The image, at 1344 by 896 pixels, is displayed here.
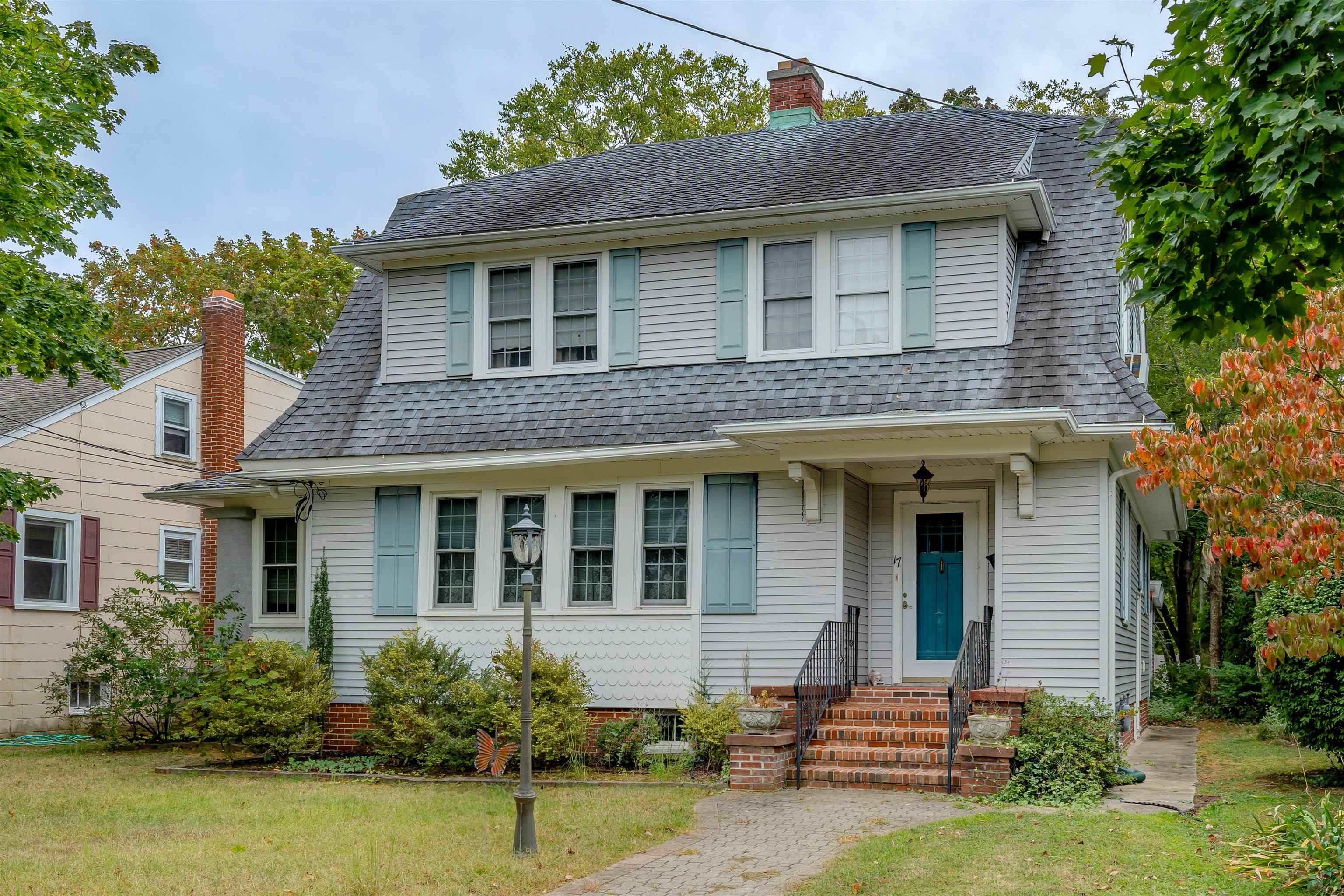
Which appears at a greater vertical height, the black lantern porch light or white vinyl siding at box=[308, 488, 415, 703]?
the black lantern porch light

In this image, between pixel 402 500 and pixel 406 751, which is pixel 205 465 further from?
pixel 406 751

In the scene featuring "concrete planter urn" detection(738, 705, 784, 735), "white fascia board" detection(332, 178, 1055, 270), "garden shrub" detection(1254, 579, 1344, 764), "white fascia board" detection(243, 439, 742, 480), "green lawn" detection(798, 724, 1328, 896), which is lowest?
"green lawn" detection(798, 724, 1328, 896)

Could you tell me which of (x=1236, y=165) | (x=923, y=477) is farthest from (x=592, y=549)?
(x=1236, y=165)

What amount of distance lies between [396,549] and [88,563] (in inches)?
293

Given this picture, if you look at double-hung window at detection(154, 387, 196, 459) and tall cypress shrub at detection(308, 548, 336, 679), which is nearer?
tall cypress shrub at detection(308, 548, 336, 679)

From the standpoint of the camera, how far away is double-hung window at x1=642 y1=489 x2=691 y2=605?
552 inches

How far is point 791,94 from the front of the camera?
60.0ft

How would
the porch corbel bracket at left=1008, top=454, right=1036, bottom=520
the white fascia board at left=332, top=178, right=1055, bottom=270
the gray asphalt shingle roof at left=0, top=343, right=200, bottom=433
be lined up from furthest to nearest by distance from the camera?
the gray asphalt shingle roof at left=0, top=343, right=200, bottom=433 < the white fascia board at left=332, top=178, right=1055, bottom=270 < the porch corbel bracket at left=1008, top=454, right=1036, bottom=520

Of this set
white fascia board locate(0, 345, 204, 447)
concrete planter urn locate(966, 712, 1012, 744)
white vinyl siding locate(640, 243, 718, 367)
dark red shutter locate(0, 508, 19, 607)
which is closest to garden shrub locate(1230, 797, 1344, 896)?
concrete planter urn locate(966, 712, 1012, 744)

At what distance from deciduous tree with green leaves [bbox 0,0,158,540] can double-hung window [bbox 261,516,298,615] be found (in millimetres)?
3012

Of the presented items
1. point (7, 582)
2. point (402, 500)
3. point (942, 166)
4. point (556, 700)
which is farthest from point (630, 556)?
point (7, 582)

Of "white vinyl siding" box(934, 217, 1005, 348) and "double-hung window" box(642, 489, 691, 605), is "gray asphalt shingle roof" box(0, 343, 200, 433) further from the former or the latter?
"white vinyl siding" box(934, 217, 1005, 348)

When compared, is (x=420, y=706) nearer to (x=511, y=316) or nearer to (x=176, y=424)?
(x=511, y=316)

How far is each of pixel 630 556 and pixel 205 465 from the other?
9.81m
